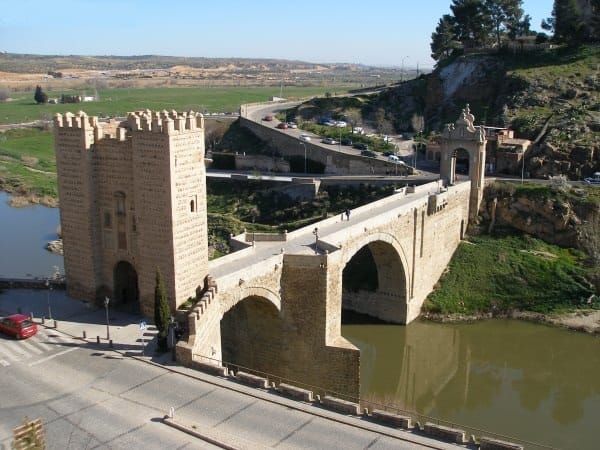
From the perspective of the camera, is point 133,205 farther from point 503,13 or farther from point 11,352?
point 503,13

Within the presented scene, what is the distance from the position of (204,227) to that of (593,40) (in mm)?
42343

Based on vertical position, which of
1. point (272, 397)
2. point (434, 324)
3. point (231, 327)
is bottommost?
point (434, 324)

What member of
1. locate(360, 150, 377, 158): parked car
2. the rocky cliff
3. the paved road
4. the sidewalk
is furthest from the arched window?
locate(360, 150, 377, 158): parked car

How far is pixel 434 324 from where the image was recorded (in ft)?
91.2

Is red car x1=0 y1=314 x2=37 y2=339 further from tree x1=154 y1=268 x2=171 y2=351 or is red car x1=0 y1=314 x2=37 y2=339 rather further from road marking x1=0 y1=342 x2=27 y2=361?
tree x1=154 y1=268 x2=171 y2=351

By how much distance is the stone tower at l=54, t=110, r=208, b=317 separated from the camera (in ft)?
52.3

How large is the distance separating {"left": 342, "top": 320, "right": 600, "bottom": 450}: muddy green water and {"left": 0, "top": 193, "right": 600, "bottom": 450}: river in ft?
0.11

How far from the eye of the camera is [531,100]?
42000 millimetres

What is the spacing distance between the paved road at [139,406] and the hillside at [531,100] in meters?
26.5

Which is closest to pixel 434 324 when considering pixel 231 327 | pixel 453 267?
pixel 453 267

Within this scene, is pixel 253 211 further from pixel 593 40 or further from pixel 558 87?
pixel 593 40

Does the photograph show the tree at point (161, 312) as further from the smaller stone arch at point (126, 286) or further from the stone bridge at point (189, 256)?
the smaller stone arch at point (126, 286)

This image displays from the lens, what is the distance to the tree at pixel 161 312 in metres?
14.9

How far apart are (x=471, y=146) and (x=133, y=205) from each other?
1984 cm
